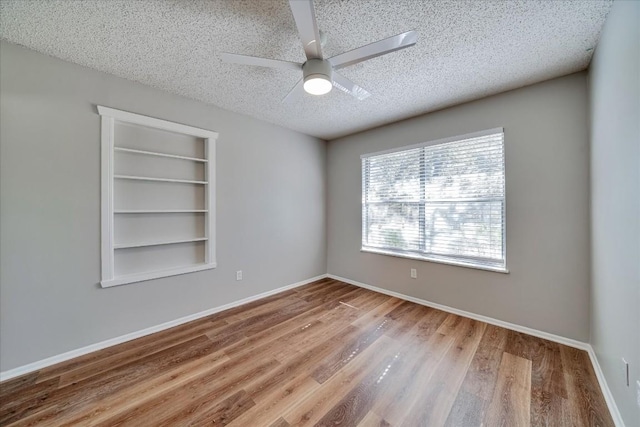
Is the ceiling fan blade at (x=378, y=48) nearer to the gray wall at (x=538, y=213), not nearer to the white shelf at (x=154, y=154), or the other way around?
the gray wall at (x=538, y=213)

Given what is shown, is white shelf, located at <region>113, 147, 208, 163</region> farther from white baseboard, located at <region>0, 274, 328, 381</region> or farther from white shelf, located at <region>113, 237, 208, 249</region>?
white baseboard, located at <region>0, 274, 328, 381</region>

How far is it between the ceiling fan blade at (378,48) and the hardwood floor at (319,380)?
89.2 inches

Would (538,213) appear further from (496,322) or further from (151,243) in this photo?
(151,243)

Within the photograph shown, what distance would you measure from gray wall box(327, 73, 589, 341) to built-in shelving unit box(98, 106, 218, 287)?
9.48ft

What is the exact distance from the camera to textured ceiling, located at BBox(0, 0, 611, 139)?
58.6 inches

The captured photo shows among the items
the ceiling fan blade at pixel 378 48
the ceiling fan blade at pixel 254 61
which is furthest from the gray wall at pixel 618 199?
the ceiling fan blade at pixel 254 61

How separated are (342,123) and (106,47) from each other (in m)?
2.59

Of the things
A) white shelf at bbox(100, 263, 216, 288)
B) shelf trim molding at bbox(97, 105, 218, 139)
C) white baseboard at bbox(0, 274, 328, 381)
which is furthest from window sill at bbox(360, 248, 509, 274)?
shelf trim molding at bbox(97, 105, 218, 139)

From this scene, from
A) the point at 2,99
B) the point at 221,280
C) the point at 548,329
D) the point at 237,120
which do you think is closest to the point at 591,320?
the point at 548,329

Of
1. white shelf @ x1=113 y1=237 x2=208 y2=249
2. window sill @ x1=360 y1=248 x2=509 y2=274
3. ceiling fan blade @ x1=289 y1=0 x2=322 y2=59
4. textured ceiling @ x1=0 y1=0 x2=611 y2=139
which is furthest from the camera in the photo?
window sill @ x1=360 y1=248 x2=509 y2=274

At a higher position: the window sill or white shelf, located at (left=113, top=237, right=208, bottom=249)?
white shelf, located at (left=113, top=237, right=208, bottom=249)

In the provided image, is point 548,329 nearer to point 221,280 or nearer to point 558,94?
point 558,94

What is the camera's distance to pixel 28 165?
186cm

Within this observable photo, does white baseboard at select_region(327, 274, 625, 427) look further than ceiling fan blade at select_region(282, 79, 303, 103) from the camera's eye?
No
